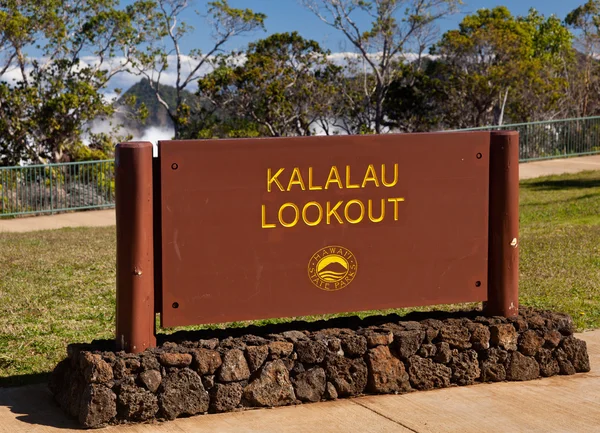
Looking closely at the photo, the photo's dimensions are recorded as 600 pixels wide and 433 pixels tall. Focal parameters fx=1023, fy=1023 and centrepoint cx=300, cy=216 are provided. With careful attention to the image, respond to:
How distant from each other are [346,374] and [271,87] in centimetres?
2895

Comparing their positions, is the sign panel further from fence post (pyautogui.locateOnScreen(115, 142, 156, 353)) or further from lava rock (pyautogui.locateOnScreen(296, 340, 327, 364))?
lava rock (pyautogui.locateOnScreen(296, 340, 327, 364))

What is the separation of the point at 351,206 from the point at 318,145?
0.50 m

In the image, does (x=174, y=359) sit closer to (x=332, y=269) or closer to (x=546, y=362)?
(x=332, y=269)

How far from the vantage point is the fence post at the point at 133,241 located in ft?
21.7

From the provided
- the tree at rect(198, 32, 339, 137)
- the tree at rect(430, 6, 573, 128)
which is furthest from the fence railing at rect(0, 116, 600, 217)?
the tree at rect(430, 6, 573, 128)

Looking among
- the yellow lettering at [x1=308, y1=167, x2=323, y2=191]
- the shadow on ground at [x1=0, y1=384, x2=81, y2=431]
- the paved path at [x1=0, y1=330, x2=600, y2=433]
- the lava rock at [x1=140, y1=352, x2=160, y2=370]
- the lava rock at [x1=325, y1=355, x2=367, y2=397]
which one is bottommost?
the paved path at [x1=0, y1=330, x2=600, y2=433]

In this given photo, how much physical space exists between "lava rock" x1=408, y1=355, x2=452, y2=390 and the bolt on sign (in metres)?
0.43

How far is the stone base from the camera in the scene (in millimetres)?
6531

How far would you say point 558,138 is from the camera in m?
27.6

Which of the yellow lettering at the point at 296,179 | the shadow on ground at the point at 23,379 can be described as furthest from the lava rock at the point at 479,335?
the shadow on ground at the point at 23,379

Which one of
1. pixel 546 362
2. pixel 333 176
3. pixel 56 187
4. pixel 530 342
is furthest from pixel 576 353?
pixel 56 187

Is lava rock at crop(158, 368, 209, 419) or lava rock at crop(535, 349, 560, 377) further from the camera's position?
lava rock at crop(535, 349, 560, 377)

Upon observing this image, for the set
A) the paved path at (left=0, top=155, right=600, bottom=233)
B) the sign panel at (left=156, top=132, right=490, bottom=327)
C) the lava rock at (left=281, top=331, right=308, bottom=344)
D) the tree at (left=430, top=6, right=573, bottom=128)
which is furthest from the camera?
the tree at (left=430, top=6, right=573, bottom=128)

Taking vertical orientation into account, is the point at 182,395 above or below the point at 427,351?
below
